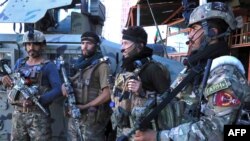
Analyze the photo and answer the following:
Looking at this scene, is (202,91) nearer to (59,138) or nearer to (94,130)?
(94,130)

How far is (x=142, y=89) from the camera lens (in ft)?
10.9

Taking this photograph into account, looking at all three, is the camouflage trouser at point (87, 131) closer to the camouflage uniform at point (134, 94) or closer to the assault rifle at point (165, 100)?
the camouflage uniform at point (134, 94)

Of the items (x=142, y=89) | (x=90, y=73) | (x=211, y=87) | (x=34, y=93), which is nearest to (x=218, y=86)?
(x=211, y=87)

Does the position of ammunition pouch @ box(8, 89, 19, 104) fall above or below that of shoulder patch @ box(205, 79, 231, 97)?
below

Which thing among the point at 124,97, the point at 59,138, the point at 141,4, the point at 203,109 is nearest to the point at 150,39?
the point at 141,4

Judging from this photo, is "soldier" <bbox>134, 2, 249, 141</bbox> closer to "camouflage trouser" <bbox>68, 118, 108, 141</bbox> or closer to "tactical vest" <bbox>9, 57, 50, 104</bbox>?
"camouflage trouser" <bbox>68, 118, 108, 141</bbox>

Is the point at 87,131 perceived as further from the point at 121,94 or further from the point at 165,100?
the point at 165,100

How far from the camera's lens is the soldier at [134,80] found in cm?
330

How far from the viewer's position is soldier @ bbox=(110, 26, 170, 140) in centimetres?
330

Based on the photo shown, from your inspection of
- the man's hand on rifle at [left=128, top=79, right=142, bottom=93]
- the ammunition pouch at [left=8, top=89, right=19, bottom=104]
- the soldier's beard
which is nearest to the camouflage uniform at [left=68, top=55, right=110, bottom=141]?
the soldier's beard

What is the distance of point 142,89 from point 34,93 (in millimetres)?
1483

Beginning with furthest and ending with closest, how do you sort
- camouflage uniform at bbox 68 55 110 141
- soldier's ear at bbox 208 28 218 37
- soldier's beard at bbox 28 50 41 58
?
soldier's beard at bbox 28 50 41 58, camouflage uniform at bbox 68 55 110 141, soldier's ear at bbox 208 28 218 37

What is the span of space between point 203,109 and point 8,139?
→ 3282mm

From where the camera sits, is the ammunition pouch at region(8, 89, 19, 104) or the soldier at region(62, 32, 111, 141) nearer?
the soldier at region(62, 32, 111, 141)
